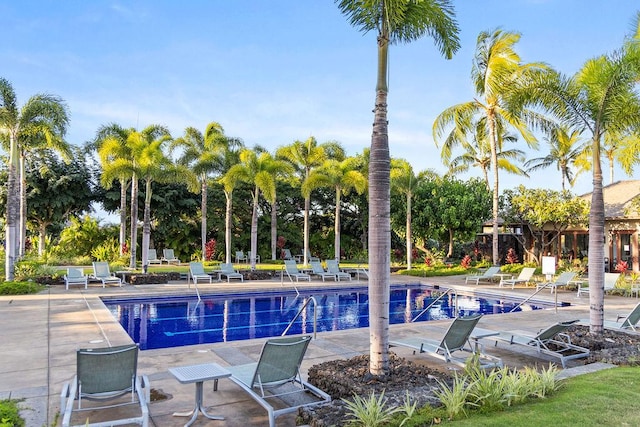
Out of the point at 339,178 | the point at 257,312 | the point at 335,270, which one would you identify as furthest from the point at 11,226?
the point at 339,178

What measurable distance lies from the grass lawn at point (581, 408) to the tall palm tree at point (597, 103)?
115 inches

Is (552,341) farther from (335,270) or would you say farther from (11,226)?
(11,226)

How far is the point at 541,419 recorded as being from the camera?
4500mm

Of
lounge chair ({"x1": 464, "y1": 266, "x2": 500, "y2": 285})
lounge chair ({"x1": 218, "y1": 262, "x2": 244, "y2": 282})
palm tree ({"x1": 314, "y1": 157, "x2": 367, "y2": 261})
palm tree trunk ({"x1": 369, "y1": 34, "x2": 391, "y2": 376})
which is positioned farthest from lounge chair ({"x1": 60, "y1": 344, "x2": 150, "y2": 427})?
palm tree ({"x1": 314, "y1": 157, "x2": 367, "y2": 261})

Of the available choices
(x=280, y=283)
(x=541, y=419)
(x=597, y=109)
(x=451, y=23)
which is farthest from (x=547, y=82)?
(x=280, y=283)

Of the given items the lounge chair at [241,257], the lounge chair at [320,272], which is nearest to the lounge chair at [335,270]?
the lounge chair at [320,272]

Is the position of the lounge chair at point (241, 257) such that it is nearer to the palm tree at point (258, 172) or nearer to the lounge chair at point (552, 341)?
the palm tree at point (258, 172)

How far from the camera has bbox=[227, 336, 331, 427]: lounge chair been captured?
16.5ft

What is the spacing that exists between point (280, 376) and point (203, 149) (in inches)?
967

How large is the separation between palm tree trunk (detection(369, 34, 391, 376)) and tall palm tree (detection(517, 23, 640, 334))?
464cm

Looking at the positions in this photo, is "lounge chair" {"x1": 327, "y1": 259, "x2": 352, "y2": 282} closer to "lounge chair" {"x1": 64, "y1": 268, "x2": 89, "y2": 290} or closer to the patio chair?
"lounge chair" {"x1": 64, "y1": 268, "x2": 89, "y2": 290}

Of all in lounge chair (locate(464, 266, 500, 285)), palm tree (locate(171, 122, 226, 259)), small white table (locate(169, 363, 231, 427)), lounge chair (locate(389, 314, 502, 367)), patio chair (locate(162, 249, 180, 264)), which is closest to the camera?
small white table (locate(169, 363, 231, 427))

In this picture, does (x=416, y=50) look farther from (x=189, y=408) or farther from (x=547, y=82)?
(x=189, y=408)

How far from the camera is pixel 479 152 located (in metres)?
34.8
